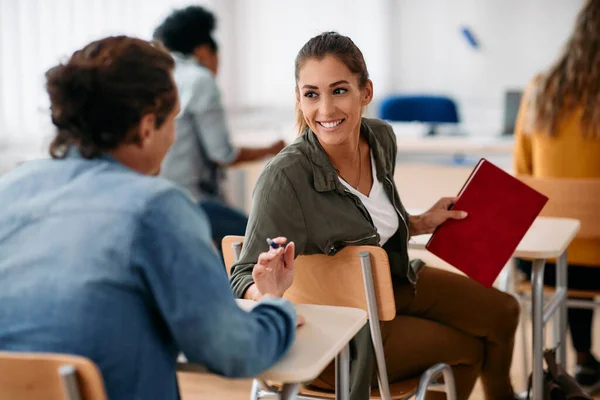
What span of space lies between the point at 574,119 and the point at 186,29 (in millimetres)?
1693

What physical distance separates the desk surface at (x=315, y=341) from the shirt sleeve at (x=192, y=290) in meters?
0.04

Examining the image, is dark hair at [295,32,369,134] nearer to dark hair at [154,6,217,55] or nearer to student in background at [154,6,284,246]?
student in background at [154,6,284,246]

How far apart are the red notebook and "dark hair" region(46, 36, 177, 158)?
0.94 metres

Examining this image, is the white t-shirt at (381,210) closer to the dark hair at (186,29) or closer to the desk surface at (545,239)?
the desk surface at (545,239)

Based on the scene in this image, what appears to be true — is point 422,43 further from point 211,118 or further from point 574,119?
point 574,119

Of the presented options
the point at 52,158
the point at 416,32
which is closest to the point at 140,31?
the point at 416,32

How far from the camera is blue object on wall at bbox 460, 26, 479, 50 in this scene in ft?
18.3

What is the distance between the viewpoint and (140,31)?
4445 millimetres

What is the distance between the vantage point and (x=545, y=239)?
2.08 metres

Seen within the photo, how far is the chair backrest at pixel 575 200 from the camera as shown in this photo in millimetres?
2422

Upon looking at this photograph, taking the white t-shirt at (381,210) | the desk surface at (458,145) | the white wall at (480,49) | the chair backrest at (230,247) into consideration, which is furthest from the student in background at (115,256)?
the white wall at (480,49)

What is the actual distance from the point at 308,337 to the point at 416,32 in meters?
4.80

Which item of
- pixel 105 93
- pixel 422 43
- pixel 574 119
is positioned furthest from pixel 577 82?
pixel 422 43

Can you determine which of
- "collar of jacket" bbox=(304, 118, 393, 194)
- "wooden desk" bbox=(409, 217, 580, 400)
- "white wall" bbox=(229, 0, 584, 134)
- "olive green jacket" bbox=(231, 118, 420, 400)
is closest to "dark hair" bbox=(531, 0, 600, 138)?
"wooden desk" bbox=(409, 217, 580, 400)
